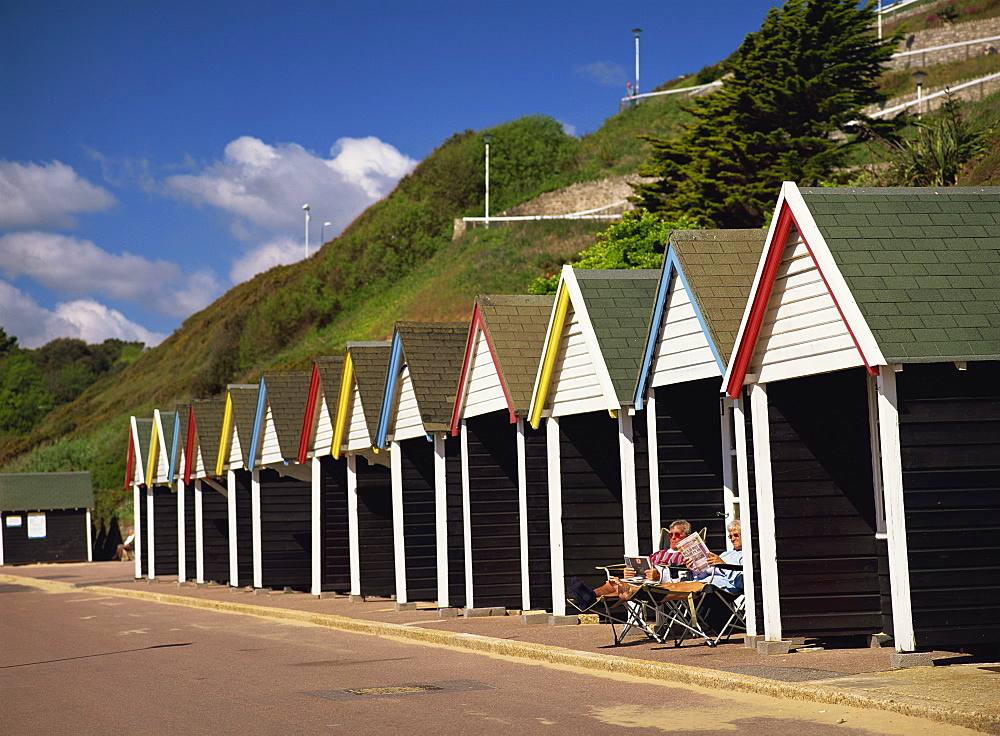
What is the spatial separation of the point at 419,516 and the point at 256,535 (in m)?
8.37

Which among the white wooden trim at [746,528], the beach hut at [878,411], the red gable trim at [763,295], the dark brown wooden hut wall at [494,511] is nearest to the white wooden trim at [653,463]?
the white wooden trim at [746,528]

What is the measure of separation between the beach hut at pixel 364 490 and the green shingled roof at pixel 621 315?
8.23m

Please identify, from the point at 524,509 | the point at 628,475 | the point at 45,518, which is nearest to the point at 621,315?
the point at 628,475

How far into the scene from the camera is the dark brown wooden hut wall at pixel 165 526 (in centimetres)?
4194

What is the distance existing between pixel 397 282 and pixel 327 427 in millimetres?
80230

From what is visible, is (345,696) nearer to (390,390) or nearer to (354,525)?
(390,390)

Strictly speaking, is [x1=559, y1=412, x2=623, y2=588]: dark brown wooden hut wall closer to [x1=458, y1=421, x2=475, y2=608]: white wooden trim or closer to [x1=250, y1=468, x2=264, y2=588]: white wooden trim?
[x1=458, y1=421, x2=475, y2=608]: white wooden trim

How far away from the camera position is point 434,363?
72.0ft

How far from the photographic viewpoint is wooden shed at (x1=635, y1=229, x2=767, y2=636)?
1434 centimetres

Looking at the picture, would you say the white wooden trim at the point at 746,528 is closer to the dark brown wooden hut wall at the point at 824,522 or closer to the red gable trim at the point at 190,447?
the dark brown wooden hut wall at the point at 824,522

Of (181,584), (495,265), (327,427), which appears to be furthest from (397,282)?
(327,427)

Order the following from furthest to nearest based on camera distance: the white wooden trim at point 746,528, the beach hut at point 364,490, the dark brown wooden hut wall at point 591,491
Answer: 1. the beach hut at point 364,490
2. the dark brown wooden hut wall at point 591,491
3. the white wooden trim at point 746,528

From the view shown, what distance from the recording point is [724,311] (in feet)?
46.5

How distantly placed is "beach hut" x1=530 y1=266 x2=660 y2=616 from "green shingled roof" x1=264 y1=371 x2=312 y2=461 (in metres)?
11.8
